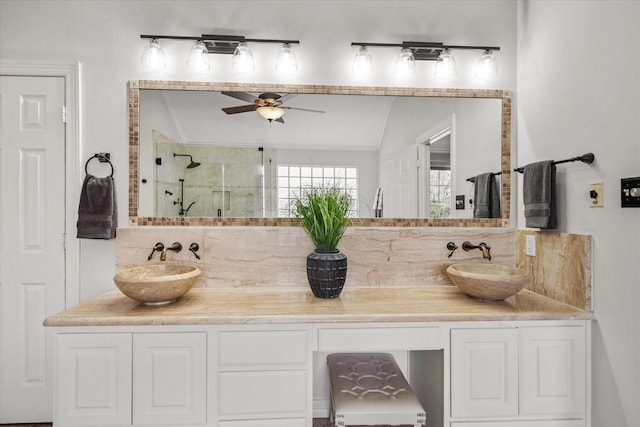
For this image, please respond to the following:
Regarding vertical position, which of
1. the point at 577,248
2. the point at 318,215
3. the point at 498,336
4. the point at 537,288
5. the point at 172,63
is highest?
the point at 172,63

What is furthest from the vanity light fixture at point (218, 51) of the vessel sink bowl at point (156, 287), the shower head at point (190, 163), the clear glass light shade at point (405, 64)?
the vessel sink bowl at point (156, 287)

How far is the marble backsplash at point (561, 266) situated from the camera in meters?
1.55

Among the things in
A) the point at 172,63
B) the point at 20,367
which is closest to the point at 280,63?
the point at 172,63

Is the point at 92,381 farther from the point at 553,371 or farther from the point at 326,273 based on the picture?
the point at 553,371

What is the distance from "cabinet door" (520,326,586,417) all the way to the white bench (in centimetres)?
49

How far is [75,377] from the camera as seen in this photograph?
4.66 ft

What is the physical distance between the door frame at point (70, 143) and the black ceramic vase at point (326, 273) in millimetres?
1374

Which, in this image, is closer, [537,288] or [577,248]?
[577,248]

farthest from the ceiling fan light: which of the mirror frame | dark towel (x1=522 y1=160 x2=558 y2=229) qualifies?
dark towel (x1=522 y1=160 x2=558 y2=229)

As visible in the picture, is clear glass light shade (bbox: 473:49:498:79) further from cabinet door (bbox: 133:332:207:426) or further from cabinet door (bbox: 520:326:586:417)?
cabinet door (bbox: 133:332:207:426)

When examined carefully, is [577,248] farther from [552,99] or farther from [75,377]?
[75,377]

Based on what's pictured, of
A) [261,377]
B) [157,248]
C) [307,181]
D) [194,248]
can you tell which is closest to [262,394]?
[261,377]

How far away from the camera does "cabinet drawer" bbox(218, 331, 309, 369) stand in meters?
1.46

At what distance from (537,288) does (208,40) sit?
231 cm
